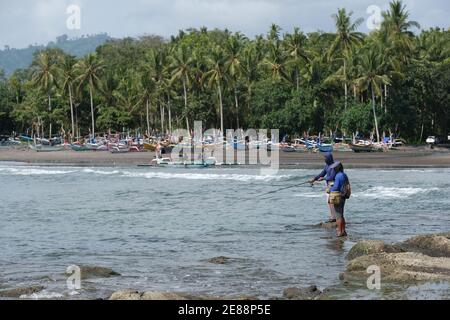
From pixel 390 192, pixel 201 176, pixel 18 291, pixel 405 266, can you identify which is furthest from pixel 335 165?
pixel 201 176

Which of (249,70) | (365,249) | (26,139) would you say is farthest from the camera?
(26,139)

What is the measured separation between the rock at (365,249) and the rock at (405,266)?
0.65m

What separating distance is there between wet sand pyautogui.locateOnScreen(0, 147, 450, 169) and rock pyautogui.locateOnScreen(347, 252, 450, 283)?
106ft

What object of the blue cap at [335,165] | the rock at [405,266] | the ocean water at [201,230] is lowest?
the ocean water at [201,230]

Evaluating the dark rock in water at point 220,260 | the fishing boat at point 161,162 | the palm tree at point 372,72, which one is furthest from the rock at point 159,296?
A: the palm tree at point 372,72

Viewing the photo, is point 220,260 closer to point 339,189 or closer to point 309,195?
point 339,189

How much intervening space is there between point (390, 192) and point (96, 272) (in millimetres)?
18727

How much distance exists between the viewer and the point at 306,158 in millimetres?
52562

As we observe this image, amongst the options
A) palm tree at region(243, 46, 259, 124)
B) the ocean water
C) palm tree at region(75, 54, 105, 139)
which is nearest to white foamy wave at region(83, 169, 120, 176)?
the ocean water

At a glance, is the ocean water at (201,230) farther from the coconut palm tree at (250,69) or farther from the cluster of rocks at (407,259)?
the coconut palm tree at (250,69)

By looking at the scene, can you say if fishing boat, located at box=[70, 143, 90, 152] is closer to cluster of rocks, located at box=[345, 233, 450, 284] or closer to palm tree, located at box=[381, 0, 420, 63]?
palm tree, located at box=[381, 0, 420, 63]

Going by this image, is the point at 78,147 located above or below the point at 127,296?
above

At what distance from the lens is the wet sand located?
47.3 meters

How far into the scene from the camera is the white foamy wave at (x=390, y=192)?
95.1 feet
